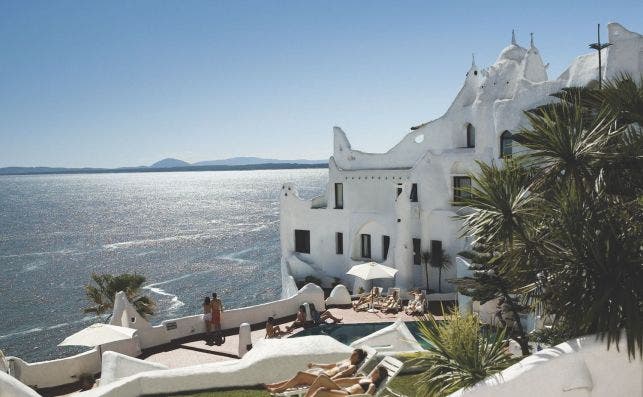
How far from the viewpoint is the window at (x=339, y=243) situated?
36.3 m

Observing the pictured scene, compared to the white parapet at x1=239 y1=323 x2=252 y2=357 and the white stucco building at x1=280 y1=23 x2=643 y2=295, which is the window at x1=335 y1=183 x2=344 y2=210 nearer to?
the white stucco building at x1=280 y1=23 x2=643 y2=295

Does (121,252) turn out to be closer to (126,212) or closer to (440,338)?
(126,212)

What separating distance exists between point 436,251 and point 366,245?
5.90 m

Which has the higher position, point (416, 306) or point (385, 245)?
point (385, 245)

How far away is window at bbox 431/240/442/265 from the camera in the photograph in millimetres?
30053

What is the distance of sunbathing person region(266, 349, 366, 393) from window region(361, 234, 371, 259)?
23.8 metres

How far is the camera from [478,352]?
8.18 meters

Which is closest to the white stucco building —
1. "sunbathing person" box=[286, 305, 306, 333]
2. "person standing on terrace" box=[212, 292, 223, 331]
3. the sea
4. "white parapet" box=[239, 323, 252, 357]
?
"sunbathing person" box=[286, 305, 306, 333]

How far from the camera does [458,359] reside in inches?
319

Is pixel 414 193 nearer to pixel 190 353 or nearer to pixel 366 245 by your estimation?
pixel 366 245

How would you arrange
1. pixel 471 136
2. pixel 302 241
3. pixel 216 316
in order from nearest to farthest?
1. pixel 216 316
2. pixel 471 136
3. pixel 302 241

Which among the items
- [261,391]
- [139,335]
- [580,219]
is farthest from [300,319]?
[580,219]

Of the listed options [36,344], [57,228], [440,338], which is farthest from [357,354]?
[57,228]

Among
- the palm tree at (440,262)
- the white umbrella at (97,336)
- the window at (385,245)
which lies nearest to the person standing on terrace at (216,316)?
the white umbrella at (97,336)
